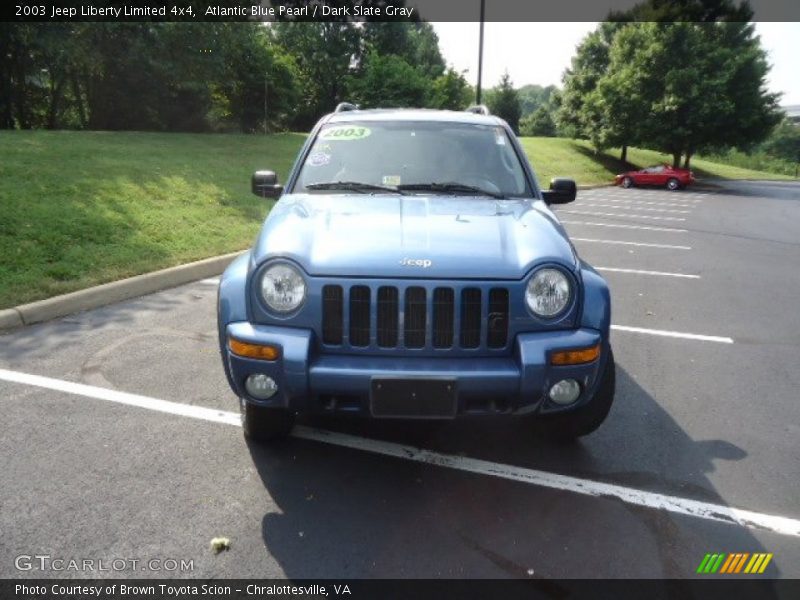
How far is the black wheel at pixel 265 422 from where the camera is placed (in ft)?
10.3

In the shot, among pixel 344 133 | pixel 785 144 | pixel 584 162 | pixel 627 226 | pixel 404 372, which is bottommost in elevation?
pixel 627 226

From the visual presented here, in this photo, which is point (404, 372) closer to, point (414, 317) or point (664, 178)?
point (414, 317)

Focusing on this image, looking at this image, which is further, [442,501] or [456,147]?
[456,147]

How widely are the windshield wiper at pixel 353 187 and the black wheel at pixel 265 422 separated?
1.44m

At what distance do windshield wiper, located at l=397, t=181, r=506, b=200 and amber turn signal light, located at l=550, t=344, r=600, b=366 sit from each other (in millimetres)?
1358

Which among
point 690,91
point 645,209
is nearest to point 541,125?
point 690,91

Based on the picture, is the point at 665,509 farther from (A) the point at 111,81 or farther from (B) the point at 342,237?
(A) the point at 111,81

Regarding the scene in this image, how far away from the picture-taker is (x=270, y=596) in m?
2.26

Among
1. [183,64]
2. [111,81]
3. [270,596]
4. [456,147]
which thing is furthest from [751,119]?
A: [270,596]

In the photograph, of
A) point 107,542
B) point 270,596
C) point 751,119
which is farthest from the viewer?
point 751,119

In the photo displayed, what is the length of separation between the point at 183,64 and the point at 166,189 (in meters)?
14.9

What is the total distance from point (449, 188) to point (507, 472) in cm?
176

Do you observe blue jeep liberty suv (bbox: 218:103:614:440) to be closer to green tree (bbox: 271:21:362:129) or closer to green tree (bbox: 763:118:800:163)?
green tree (bbox: 271:21:362:129)

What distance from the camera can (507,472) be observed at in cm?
313
